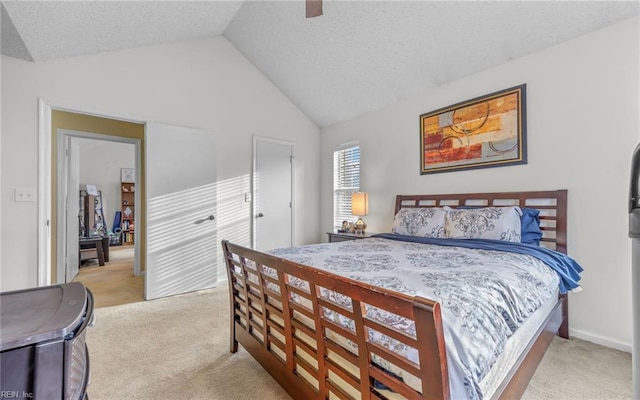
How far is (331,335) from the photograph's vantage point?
131cm

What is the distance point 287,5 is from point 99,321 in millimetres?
3784

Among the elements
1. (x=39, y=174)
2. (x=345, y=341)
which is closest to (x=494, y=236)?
(x=345, y=341)

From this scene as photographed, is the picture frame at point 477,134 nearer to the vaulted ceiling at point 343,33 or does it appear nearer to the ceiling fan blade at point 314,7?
the vaulted ceiling at point 343,33

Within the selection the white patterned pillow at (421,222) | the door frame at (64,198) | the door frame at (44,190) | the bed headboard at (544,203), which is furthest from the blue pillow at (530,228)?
the door frame at (64,198)

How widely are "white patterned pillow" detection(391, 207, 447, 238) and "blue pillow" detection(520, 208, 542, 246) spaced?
0.66 metres

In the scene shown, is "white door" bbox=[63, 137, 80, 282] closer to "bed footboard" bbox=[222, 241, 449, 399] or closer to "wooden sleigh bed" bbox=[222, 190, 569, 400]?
"wooden sleigh bed" bbox=[222, 190, 569, 400]

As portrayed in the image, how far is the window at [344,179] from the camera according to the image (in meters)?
4.51

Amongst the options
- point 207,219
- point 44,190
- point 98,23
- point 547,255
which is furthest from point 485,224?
point 44,190

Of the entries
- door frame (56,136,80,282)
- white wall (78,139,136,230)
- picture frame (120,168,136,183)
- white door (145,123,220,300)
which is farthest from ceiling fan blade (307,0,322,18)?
picture frame (120,168,136,183)

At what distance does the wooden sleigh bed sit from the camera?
0.90 metres

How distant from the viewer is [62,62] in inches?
111

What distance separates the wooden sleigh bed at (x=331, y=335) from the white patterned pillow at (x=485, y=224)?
62cm

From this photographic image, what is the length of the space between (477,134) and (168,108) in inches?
141

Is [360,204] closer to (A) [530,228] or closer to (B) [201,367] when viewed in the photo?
(A) [530,228]
